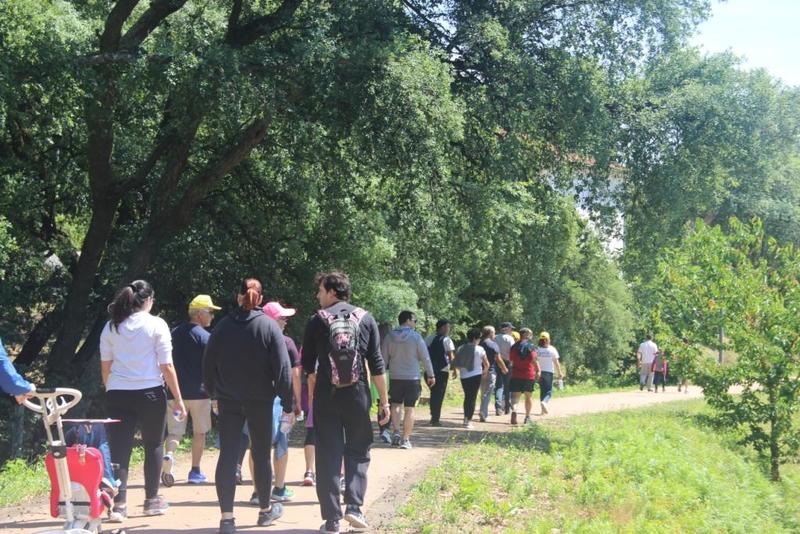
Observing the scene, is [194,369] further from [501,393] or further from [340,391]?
[501,393]

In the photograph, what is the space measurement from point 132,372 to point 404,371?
6300 mm

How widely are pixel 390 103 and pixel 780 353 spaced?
7.34 meters

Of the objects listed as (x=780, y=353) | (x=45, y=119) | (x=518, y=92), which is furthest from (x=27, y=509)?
(x=780, y=353)

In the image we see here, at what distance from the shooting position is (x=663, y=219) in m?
18.0

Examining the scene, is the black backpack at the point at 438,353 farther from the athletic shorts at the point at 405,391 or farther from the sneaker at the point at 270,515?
the sneaker at the point at 270,515

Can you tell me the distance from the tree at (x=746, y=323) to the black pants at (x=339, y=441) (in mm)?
10043

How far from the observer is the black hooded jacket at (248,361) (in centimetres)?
761

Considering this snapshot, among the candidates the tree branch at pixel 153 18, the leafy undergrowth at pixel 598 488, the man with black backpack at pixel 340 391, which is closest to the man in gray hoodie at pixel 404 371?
the leafy undergrowth at pixel 598 488

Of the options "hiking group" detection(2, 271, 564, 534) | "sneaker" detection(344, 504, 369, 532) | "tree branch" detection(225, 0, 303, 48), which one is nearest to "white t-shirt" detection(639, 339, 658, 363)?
"tree branch" detection(225, 0, 303, 48)

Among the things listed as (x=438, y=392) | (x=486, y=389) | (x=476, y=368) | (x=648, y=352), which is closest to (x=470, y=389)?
(x=476, y=368)

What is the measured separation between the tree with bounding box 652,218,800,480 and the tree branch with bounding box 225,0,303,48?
7453mm

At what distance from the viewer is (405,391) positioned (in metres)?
13.7

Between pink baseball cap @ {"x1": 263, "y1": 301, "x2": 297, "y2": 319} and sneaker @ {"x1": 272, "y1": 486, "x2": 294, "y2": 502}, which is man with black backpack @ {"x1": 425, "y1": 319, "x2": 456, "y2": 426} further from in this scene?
pink baseball cap @ {"x1": 263, "y1": 301, "x2": 297, "y2": 319}

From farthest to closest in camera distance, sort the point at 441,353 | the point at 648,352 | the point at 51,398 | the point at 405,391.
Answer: the point at 648,352 → the point at 441,353 → the point at 405,391 → the point at 51,398
